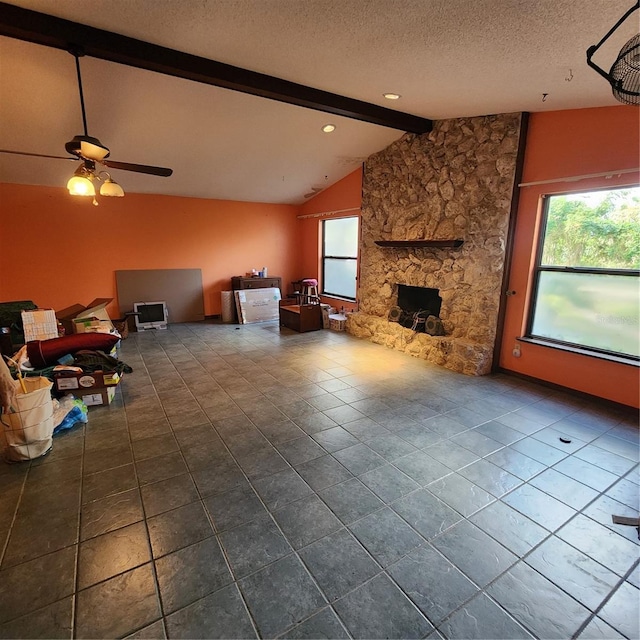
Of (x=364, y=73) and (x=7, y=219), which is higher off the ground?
(x=364, y=73)

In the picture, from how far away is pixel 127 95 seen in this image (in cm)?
346

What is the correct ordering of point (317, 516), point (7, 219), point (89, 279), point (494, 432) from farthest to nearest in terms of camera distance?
1. point (89, 279)
2. point (7, 219)
3. point (494, 432)
4. point (317, 516)

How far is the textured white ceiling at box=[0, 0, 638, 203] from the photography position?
2127mm

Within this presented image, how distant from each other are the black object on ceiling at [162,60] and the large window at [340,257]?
8.74 ft

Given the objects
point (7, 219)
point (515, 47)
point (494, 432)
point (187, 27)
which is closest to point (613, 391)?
point (494, 432)

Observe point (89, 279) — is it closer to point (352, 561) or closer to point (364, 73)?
point (364, 73)

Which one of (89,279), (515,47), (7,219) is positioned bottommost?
(89,279)

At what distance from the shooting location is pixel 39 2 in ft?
7.44

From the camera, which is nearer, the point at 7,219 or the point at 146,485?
the point at 146,485

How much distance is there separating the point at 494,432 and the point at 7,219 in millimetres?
7078

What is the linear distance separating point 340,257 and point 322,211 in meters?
1.05

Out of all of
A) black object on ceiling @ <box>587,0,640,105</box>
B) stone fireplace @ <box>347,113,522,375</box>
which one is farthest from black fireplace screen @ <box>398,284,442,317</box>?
black object on ceiling @ <box>587,0,640,105</box>

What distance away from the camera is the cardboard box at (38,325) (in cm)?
406

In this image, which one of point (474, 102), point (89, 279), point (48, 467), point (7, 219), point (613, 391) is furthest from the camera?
point (89, 279)
